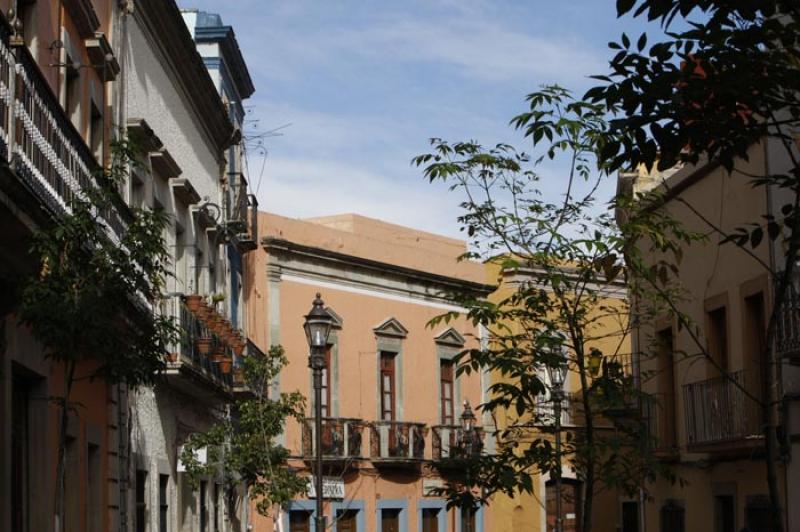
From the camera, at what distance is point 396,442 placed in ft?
118

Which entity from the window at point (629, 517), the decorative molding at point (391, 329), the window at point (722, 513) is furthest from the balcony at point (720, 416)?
the window at point (629, 517)

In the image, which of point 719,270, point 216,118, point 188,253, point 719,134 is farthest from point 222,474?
point 719,134

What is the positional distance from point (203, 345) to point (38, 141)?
447 inches

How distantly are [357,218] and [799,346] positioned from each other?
21985mm

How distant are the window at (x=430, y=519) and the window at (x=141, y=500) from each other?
739 inches

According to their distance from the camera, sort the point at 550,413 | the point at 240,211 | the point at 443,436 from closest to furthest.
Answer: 1. the point at 240,211
2. the point at 550,413
3. the point at 443,436

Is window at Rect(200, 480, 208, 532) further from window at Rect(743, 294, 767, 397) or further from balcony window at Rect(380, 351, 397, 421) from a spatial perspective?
balcony window at Rect(380, 351, 397, 421)

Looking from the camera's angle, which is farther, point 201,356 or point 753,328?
point 201,356

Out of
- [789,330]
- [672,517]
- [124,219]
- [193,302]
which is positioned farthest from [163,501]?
[789,330]

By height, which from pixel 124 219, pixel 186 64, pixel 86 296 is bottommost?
pixel 86 296

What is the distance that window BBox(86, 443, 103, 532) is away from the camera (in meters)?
15.8

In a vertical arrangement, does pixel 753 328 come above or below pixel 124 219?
below

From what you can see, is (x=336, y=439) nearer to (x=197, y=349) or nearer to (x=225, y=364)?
(x=225, y=364)

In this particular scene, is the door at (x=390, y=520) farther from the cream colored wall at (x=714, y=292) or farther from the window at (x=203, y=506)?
the cream colored wall at (x=714, y=292)
